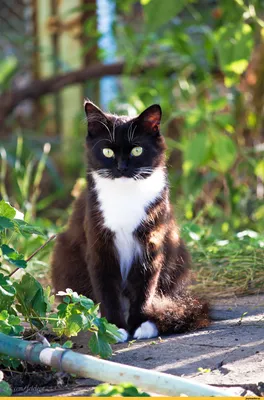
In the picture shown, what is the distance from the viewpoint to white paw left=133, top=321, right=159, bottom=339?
250 cm

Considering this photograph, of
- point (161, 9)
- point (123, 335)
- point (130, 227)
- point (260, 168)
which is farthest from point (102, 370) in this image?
point (260, 168)

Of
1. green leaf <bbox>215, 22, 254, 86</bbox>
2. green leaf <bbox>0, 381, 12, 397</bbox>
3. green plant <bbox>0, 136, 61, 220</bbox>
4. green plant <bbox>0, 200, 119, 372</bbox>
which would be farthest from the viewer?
green plant <bbox>0, 136, 61, 220</bbox>

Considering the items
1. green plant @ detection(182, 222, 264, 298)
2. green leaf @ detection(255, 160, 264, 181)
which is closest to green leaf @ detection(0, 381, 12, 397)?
green plant @ detection(182, 222, 264, 298)

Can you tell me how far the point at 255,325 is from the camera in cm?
246

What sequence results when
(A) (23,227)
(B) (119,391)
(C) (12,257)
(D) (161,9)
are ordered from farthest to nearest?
(D) (161,9) < (A) (23,227) < (C) (12,257) < (B) (119,391)

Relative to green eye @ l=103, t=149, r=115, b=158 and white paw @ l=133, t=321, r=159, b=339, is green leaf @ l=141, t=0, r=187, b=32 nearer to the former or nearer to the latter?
green eye @ l=103, t=149, r=115, b=158

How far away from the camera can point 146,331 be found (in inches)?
99.2

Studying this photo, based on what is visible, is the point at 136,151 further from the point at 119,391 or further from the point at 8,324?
the point at 119,391

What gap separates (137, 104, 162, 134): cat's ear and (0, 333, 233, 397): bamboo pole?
1076 millimetres

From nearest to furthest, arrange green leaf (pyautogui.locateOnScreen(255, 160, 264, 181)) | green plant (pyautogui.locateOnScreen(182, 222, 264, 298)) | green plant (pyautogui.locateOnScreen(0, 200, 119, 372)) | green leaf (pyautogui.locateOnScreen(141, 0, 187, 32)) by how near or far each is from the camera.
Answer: green plant (pyautogui.locateOnScreen(0, 200, 119, 372)) → green plant (pyautogui.locateOnScreen(182, 222, 264, 298)) → green leaf (pyautogui.locateOnScreen(141, 0, 187, 32)) → green leaf (pyautogui.locateOnScreen(255, 160, 264, 181))

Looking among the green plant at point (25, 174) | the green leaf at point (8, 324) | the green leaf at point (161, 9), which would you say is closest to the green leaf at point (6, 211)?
the green leaf at point (8, 324)

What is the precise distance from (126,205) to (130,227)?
0.32 feet

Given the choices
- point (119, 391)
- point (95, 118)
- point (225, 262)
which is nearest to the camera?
point (119, 391)

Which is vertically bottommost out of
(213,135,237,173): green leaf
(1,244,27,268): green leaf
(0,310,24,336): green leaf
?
(0,310,24,336): green leaf
